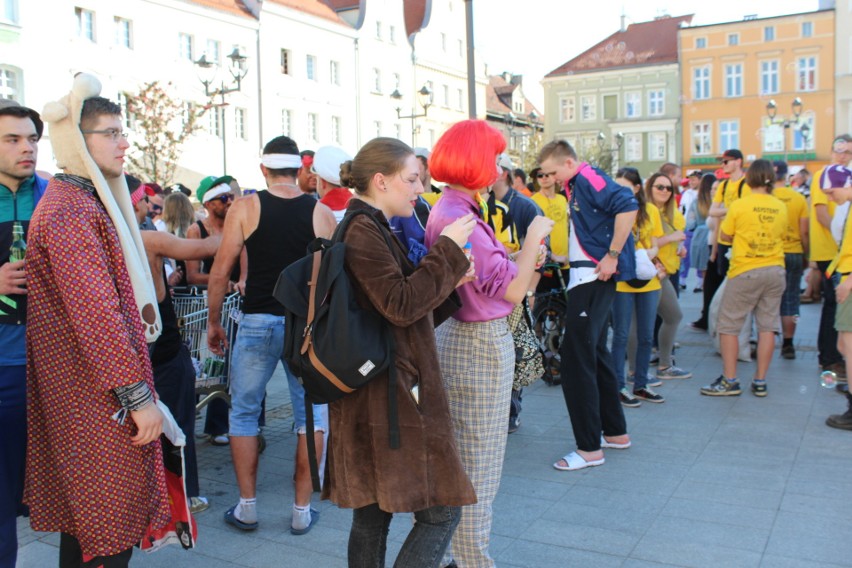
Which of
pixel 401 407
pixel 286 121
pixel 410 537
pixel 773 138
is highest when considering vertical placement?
pixel 773 138

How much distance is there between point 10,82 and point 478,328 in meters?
28.7

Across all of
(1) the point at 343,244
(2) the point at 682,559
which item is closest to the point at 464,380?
(1) the point at 343,244

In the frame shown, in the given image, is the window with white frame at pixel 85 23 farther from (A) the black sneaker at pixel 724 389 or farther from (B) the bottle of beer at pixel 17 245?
(B) the bottle of beer at pixel 17 245

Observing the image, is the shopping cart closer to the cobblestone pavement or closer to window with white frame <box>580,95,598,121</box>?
the cobblestone pavement

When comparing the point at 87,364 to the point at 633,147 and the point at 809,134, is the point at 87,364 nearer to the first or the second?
the point at 809,134

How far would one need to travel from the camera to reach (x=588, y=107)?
64875mm

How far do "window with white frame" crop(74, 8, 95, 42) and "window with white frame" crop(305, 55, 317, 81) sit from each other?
13.4 meters

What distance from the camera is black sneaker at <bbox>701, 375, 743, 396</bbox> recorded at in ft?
22.5

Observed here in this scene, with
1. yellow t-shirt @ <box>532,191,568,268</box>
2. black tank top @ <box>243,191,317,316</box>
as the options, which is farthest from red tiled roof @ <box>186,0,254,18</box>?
black tank top @ <box>243,191,317,316</box>

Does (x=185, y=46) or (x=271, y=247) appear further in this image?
(x=185, y=46)

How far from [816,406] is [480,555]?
438 cm

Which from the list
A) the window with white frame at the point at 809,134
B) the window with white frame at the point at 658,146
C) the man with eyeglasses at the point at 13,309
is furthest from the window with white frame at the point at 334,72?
the man with eyeglasses at the point at 13,309

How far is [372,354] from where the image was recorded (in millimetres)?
2568

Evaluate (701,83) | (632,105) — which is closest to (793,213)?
(701,83)
